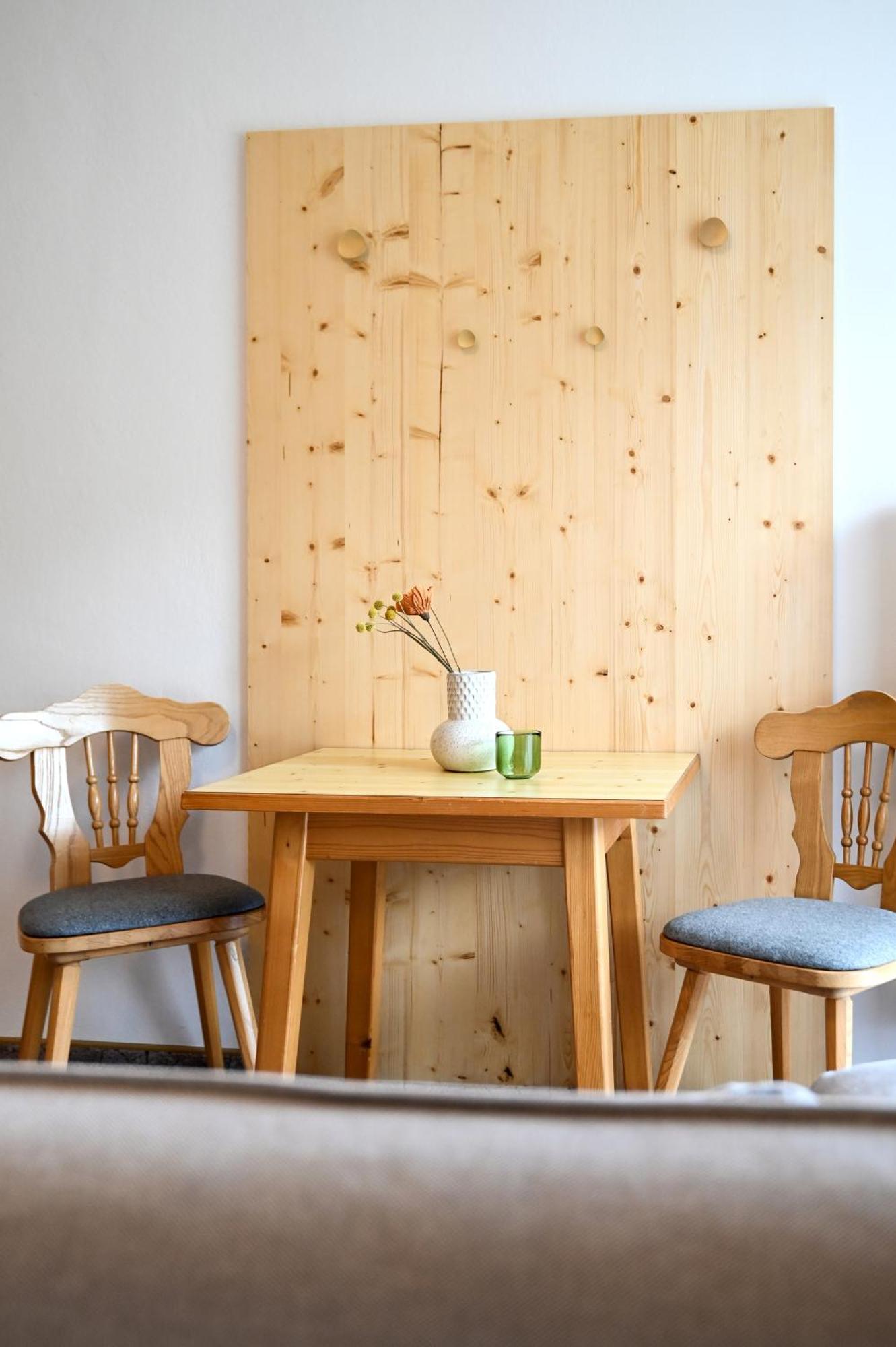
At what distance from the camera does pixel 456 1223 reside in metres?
0.49

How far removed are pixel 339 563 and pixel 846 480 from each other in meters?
1.11

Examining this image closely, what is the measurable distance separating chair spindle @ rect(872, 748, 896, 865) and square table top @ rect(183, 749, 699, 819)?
377 millimetres

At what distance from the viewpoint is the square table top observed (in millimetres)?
1779

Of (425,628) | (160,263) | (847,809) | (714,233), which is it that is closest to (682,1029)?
(847,809)

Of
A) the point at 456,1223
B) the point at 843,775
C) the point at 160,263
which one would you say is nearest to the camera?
the point at 456,1223

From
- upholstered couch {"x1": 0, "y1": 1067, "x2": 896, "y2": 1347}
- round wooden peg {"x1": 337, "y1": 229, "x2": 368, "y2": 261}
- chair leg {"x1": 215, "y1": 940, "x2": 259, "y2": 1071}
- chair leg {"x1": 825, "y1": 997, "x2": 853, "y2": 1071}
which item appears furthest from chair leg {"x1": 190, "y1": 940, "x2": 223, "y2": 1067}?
upholstered couch {"x1": 0, "y1": 1067, "x2": 896, "y2": 1347}

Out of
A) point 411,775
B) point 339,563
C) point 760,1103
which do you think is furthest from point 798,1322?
point 339,563

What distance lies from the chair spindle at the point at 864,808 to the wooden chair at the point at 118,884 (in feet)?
3.91

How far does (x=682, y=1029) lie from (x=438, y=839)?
0.64m

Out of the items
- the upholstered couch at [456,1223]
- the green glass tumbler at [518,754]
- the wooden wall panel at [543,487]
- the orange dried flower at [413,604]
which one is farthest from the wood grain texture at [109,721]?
the upholstered couch at [456,1223]

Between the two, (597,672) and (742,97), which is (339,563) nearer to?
(597,672)

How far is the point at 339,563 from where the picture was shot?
2.61 metres

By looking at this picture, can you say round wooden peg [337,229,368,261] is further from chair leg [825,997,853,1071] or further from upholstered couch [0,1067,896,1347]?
upholstered couch [0,1067,896,1347]

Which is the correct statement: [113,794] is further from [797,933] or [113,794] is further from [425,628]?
[797,933]
